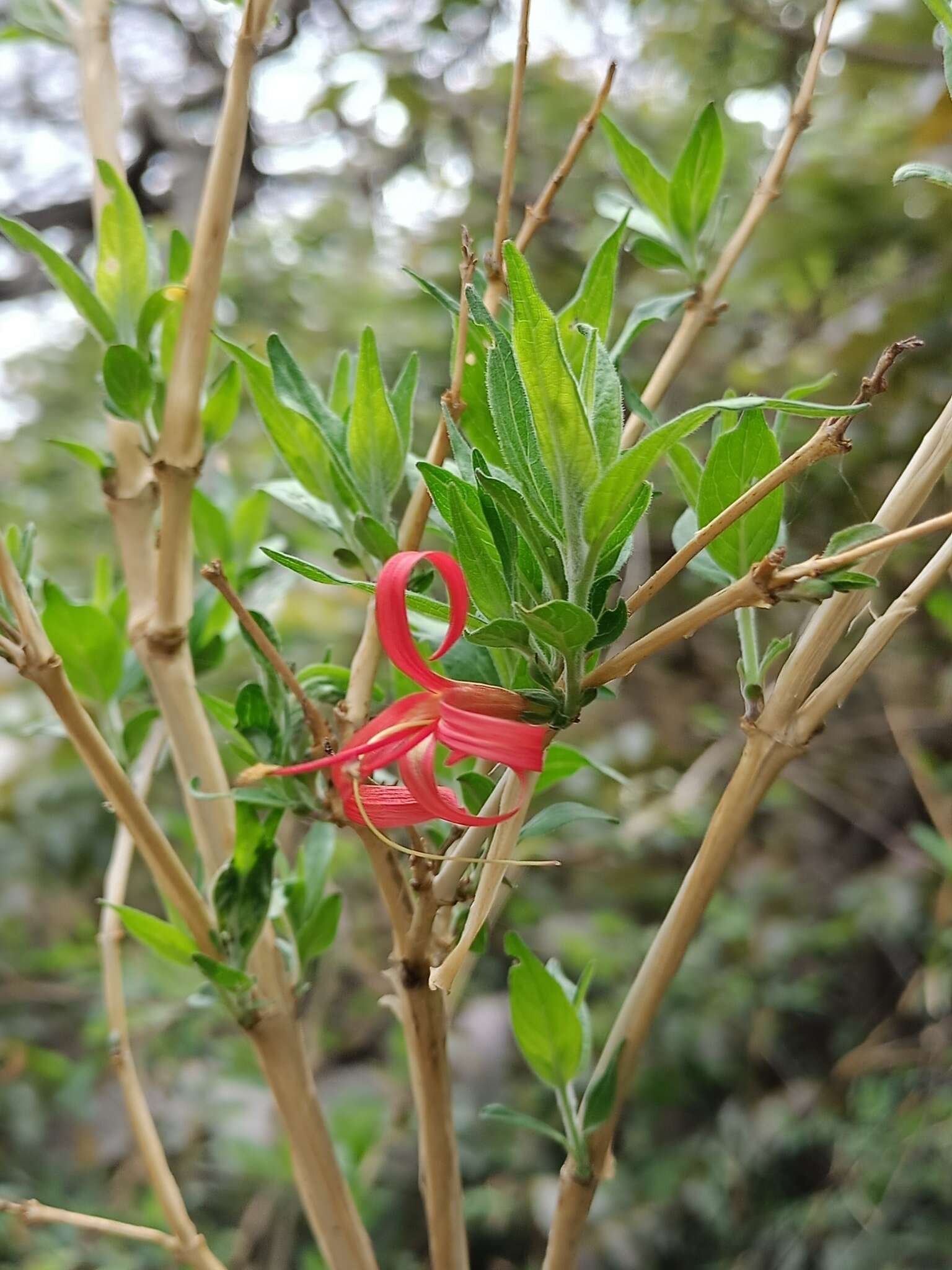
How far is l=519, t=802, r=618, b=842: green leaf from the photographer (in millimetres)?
322

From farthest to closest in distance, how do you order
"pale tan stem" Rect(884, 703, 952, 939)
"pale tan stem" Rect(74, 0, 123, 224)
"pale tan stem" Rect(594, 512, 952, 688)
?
1. "pale tan stem" Rect(884, 703, 952, 939)
2. "pale tan stem" Rect(74, 0, 123, 224)
3. "pale tan stem" Rect(594, 512, 952, 688)

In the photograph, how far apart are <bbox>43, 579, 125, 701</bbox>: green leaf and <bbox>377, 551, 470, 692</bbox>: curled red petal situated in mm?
228

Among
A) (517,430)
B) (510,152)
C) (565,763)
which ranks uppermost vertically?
(510,152)

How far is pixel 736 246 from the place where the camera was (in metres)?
0.41

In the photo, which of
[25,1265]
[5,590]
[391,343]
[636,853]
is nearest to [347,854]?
[636,853]

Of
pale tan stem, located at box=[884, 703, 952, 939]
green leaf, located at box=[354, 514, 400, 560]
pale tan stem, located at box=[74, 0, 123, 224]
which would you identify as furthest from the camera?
pale tan stem, located at box=[884, 703, 952, 939]

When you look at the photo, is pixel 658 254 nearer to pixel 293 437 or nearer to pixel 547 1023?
pixel 293 437

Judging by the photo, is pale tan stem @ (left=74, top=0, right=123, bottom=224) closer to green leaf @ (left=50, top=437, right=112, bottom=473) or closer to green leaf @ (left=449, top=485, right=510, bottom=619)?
green leaf @ (left=50, top=437, right=112, bottom=473)

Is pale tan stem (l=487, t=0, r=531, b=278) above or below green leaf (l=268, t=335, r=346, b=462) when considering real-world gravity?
above

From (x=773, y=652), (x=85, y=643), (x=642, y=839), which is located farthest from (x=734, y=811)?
(x=642, y=839)

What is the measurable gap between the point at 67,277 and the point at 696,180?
9.9 inches

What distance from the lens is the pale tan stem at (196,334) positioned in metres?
0.38

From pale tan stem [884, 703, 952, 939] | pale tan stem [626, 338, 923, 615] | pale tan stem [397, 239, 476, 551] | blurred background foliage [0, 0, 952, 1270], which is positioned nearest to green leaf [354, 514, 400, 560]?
pale tan stem [397, 239, 476, 551]

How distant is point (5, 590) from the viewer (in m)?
0.31
